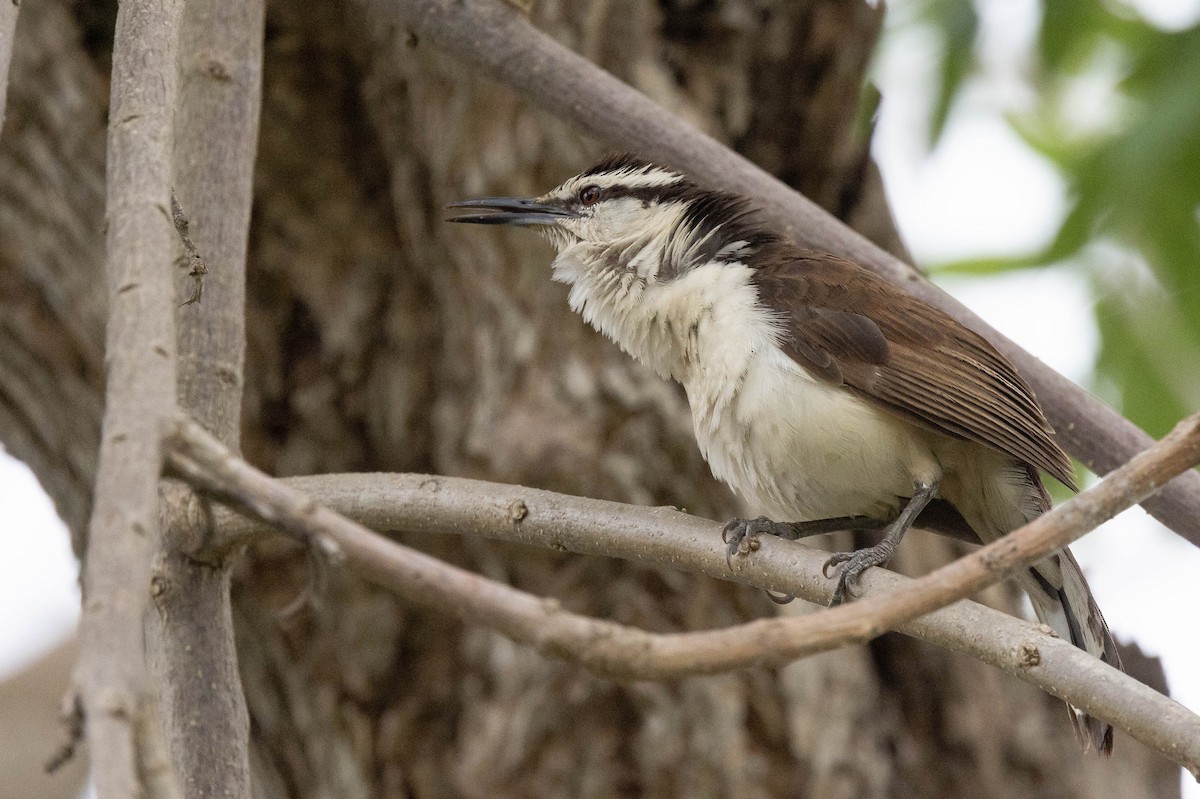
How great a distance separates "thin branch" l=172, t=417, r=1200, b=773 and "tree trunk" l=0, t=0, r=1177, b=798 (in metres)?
1.72

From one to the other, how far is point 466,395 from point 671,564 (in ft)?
6.83

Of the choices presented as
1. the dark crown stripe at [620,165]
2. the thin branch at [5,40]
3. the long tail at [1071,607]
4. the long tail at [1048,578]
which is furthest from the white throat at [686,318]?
the thin branch at [5,40]

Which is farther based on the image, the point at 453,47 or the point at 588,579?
the point at 588,579

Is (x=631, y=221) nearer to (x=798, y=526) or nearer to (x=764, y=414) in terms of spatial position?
(x=764, y=414)

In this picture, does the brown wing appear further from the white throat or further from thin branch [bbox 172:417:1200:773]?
thin branch [bbox 172:417:1200:773]

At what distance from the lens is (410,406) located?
15.5ft

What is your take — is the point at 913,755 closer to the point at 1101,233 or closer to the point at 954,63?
the point at 1101,233

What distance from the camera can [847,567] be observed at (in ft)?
8.79

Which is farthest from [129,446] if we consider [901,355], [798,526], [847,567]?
[798,526]

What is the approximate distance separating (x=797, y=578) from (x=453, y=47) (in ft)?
5.98

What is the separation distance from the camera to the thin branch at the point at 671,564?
1521mm

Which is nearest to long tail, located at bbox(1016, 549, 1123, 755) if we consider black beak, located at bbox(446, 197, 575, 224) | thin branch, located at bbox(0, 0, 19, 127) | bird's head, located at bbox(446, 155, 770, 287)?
bird's head, located at bbox(446, 155, 770, 287)

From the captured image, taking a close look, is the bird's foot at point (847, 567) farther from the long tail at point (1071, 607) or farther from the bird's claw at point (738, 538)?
the long tail at point (1071, 607)

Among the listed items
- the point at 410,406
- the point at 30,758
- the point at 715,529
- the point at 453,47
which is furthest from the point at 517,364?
the point at 30,758
